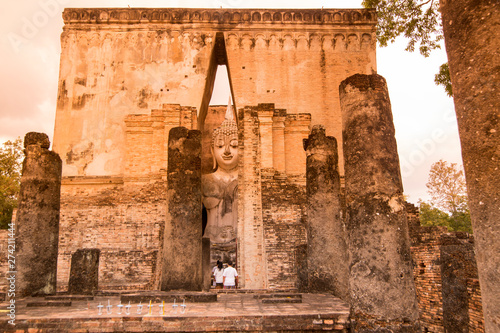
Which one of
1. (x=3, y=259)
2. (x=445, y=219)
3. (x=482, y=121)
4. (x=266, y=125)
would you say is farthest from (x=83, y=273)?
(x=445, y=219)

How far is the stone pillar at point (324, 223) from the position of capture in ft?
24.0

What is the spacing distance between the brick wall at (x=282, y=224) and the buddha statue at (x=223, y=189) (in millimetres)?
1464

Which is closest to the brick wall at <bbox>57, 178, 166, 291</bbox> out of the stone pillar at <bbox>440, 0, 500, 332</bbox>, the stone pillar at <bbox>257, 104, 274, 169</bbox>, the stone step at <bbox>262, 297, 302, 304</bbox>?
the stone pillar at <bbox>257, 104, 274, 169</bbox>

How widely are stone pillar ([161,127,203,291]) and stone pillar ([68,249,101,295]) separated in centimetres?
262

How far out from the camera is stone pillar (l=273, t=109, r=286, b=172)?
13.5m

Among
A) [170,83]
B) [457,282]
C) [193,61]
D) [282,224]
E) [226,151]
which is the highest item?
[193,61]

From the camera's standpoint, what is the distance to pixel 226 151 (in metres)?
13.8

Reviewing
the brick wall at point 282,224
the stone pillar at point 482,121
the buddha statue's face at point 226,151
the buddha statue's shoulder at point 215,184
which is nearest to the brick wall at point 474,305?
the stone pillar at point 482,121

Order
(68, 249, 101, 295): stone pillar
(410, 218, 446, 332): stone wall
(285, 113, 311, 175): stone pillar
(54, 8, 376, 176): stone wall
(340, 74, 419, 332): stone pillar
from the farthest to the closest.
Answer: (54, 8, 376, 176): stone wall
(285, 113, 311, 175): stone pillar
(410, 218, 446, 332): stone wall
(68, 249, 101, 295): stone pillar
(340, 74, 419, 332): stone pillar

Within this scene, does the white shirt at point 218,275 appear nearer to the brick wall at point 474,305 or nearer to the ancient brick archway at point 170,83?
the ancient brick archway at point 170,83

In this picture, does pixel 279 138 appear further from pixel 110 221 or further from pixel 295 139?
pixel 110 221

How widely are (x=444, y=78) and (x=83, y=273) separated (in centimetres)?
1009

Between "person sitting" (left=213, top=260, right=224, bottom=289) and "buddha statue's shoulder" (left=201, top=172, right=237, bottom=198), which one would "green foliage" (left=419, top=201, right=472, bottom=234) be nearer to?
"buddha statue's shoulder" (left=201, top=172, right=237, bottom=198)

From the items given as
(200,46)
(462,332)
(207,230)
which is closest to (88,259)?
(207,230)
